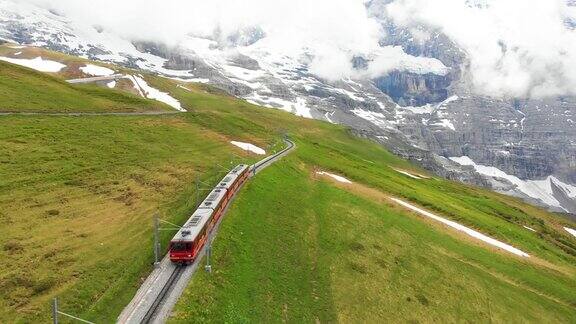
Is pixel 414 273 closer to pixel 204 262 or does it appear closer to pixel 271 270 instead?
pixel 271 270

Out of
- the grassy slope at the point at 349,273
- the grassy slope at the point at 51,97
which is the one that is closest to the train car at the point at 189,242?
the grassy slope at the point at 349,273

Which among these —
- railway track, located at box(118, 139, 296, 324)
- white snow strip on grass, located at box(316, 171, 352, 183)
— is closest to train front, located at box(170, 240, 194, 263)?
railway track, located at box(118, 139, 296, 324)

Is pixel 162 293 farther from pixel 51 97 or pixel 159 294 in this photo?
pixel 51 97

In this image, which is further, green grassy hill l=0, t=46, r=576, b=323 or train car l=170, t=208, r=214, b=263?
train car l=170, t=208, r=214, b=263

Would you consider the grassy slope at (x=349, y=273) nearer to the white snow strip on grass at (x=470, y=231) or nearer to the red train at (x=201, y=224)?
the red train at (x=201, y=224)

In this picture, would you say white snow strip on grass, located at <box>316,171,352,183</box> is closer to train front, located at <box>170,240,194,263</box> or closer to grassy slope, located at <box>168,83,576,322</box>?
grassy slope, located at <box>168,83,576,322</box>

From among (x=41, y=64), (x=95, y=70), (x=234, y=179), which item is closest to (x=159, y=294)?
(x=234, y=179)

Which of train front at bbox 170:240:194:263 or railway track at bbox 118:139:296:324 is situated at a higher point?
train front at bbox 170:240:194:263
